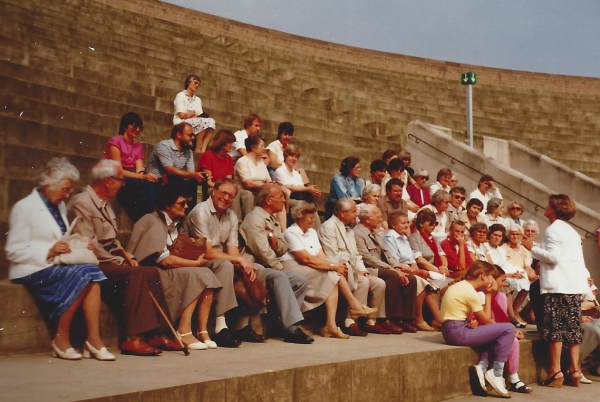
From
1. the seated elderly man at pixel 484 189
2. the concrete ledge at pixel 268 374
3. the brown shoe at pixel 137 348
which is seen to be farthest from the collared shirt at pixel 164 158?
the seated elderly man at pixel 484 189

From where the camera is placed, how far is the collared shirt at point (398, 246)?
8.04 m

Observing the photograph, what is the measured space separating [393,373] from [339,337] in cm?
122

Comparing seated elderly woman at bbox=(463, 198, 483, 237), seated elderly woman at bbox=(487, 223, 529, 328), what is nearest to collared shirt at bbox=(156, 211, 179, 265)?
seated elderly woman at bbox=(487, 223, 529, 328)

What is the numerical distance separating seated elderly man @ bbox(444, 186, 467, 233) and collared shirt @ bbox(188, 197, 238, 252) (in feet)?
13.1

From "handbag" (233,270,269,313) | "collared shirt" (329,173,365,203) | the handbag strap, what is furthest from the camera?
"collared shirt" (329,173,365,203)

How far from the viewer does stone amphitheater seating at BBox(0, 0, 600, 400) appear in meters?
7.47

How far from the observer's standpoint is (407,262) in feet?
26.6

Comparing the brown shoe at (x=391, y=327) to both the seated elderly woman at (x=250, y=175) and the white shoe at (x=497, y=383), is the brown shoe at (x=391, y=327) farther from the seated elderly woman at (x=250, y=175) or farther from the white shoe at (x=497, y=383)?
the seated elderly woman at (x=250, y=175)

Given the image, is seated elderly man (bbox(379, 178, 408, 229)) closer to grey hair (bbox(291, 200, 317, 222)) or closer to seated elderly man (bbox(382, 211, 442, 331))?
seated elderly man (bbox(382, 211, 442, 331))

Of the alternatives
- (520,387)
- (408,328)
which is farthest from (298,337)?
(520,387)

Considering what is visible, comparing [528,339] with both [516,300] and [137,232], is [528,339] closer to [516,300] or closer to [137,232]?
[516,300]

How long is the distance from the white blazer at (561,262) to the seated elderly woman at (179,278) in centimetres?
295

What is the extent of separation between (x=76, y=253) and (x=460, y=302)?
3.12 metres

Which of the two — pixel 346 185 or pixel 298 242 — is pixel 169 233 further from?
pixel 346 185
